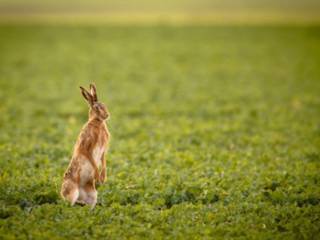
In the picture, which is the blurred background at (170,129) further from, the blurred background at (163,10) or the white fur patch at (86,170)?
the blurred background at (163,10)

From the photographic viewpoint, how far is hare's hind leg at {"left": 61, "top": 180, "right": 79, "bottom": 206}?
9570 millimetres

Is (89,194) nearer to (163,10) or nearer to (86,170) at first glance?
(86,170)

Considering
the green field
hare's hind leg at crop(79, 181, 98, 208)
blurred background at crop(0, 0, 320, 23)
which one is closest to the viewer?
the green field

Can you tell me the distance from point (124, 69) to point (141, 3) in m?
33.4

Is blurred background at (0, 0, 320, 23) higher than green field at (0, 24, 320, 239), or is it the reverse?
blurred background at (0, 0, 320, 23)

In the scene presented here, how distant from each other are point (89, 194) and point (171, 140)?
5.55 metres

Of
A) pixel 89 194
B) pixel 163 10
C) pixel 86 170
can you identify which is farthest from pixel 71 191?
pixel 163 10

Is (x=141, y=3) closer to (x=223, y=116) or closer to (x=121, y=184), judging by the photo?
(x=223, y=116)

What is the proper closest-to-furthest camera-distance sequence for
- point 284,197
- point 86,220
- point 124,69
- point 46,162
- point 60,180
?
point 86,220, point 284,197, point 60,180, point 46,162, point 124,69

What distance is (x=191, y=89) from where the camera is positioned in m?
23.0

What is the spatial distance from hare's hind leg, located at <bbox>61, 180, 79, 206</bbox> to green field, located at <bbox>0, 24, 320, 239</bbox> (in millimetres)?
175

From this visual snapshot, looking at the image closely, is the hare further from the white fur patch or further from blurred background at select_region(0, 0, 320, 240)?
blurred background at select_region(0, 0, 320, 240)

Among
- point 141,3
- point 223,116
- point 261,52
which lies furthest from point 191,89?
point 141,3

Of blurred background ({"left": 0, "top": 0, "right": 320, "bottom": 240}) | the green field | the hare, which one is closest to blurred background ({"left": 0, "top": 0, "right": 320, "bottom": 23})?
blurred background ({"left": 0, "top": 0, "right": 320, "bottom": 240})
